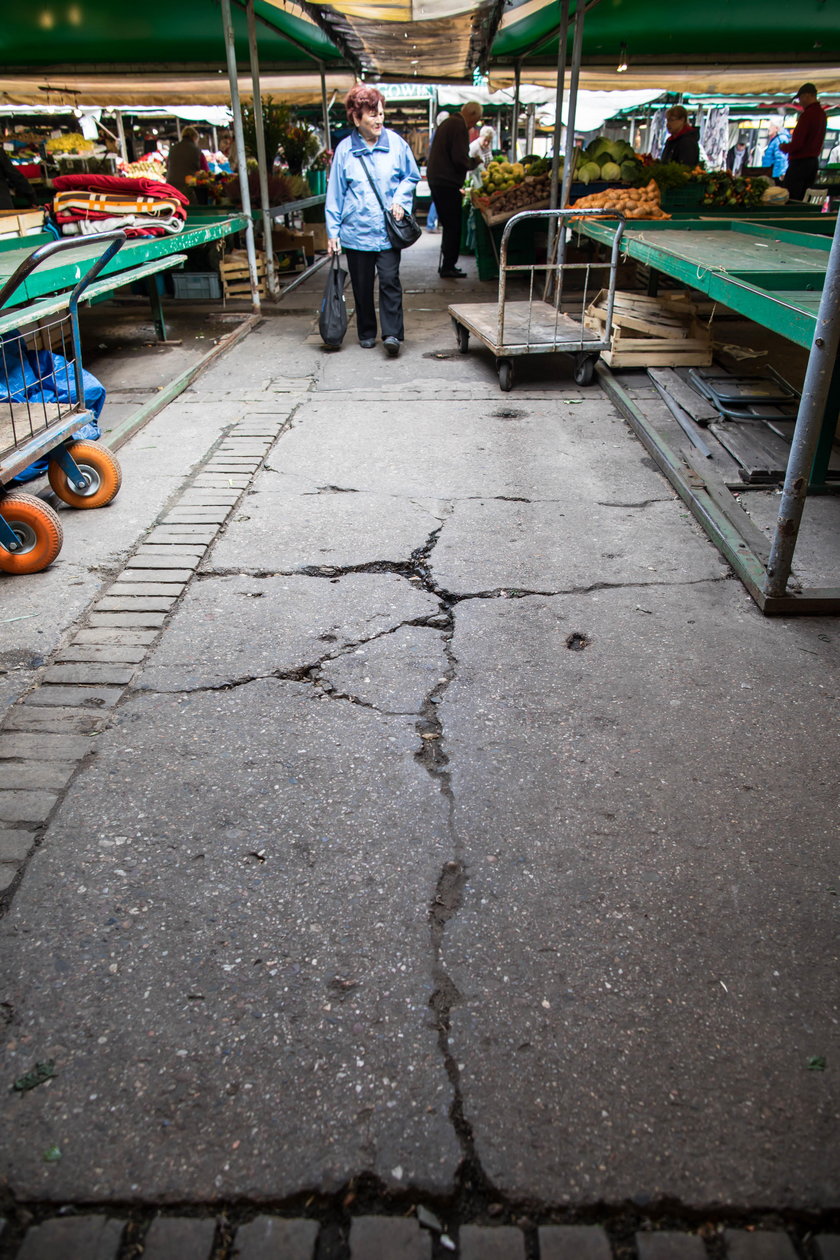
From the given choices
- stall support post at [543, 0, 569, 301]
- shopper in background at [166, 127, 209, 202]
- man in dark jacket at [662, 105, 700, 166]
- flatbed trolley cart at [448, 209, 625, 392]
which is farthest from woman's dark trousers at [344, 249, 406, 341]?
man in dark jacket at [662, 105, 700, 166]

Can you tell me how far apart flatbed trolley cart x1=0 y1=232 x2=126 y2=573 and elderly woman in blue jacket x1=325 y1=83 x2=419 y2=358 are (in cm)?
324

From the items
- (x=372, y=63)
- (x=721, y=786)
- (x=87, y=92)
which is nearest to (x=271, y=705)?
(x=721, y=786)

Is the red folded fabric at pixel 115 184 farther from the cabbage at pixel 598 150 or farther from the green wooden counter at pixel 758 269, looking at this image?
the cabbage at pixel 598 150

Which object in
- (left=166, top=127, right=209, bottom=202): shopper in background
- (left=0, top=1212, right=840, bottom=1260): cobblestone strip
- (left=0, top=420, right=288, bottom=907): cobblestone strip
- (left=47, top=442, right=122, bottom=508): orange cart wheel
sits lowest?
(left=0, top=1212, right=840, bottom=1260): cobblestone strip

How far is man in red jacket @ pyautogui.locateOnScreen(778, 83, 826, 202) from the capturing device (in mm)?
12938

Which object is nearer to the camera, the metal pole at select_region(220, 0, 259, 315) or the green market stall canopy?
the metal pole at select_region(220, 0, 259, 315)

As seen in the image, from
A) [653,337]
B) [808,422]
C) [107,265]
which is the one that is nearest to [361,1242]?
[808,422]

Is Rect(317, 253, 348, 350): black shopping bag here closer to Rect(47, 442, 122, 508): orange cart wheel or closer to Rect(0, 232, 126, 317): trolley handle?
Rect(0, 232, 126, 317): trolley handle

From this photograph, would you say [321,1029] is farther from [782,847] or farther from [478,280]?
[478,280]

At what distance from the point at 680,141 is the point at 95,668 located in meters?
12.4

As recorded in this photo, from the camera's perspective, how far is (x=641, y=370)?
23.7 feet

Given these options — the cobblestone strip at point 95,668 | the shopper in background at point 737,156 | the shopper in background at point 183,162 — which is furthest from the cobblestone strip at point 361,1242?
the shopper in background at point 737,156

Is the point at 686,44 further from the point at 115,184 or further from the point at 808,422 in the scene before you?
the point at 808,422

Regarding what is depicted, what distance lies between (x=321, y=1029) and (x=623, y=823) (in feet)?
3.43
